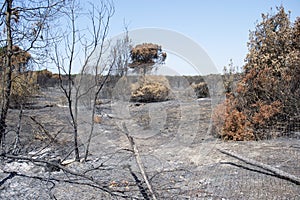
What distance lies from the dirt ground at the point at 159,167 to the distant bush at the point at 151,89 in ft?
19.8

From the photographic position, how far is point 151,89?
14.8 metres

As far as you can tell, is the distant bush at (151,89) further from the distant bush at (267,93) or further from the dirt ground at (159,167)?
the distant bush at (267,93)

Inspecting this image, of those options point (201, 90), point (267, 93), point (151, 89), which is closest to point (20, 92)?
point (151, 89)

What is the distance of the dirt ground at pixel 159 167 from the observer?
3.36m

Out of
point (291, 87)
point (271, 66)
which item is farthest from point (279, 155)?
point (271, 66)

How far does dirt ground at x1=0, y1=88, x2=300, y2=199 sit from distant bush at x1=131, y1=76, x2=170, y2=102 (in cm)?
603

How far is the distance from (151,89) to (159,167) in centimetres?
1025

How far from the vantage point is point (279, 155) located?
15.3 feet

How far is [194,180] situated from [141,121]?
213 inches

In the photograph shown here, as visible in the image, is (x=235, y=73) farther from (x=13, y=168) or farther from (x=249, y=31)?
(x=13, y=168)

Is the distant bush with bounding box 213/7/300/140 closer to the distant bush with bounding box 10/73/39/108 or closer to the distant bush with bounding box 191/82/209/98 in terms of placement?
the distant bush with bounding box 191/82/209/98

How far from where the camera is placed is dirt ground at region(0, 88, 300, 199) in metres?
3.36

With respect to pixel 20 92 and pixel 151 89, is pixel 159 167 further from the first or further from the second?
pixel 151 89

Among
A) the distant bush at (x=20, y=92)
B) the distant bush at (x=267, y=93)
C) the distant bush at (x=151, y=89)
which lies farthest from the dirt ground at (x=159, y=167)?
the distant bush at (x=151, y=89)
